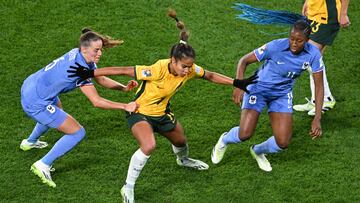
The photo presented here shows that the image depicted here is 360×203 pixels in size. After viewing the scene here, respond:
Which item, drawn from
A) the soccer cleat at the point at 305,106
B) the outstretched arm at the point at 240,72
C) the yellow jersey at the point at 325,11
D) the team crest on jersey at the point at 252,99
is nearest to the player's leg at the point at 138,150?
the outstretched arm at the point at 240,72

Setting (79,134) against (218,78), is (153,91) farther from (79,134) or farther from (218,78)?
(79,134)

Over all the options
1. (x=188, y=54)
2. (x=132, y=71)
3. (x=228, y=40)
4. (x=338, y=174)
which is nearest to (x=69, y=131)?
(x=132, y=71)

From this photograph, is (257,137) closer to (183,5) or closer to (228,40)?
(228,40)

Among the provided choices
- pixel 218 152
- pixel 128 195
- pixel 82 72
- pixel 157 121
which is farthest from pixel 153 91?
pixel 218 152

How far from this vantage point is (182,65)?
7391mm

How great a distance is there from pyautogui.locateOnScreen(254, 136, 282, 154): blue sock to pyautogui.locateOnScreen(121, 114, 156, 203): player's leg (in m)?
1.37

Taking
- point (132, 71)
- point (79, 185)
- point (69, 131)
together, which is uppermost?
point (132, 71)

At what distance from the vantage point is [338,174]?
8336 millimetres

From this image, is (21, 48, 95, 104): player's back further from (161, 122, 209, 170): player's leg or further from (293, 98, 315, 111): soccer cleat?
(293, 98, 315, 111): soccer cleat

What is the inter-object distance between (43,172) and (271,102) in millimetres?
2521

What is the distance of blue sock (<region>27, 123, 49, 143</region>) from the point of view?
27.9 ft

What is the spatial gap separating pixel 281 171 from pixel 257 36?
318 cm

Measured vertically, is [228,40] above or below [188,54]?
below

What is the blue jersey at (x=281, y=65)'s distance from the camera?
801 cm
